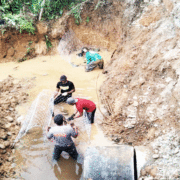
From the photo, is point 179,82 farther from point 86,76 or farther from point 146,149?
point 86,76

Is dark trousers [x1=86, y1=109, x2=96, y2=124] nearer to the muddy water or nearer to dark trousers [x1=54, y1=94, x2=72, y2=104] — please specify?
the muddy water

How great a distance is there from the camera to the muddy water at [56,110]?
365 cm

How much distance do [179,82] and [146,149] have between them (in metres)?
1.71

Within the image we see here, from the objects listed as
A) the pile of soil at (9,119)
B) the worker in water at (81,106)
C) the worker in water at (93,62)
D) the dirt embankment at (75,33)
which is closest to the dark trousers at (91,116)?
the worker in water at (81,106)

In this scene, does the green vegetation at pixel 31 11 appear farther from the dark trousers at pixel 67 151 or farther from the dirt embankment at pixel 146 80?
the dark trousers at pixel 67 151

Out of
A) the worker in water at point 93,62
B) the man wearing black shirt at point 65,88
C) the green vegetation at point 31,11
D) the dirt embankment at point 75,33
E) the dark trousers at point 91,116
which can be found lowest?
the dark trousers at point 91,116

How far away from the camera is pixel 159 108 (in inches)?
155

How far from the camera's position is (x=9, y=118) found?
4.70m

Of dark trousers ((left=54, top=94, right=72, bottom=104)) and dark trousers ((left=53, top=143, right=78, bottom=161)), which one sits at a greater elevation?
dark trousers ((left=54, top=94, right=72, bottom=104))

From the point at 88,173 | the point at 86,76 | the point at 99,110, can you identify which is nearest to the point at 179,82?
the point at 99,110

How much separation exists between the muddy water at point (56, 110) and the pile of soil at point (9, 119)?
182 millimetres

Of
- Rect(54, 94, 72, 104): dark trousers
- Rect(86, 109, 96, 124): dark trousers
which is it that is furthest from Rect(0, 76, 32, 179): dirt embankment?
Rect(86, 109, 96, 124): dark trousers

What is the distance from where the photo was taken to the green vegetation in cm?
863

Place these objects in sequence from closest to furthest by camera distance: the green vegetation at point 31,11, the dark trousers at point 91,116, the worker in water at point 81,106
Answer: the worker in water at point 81,106 → the dark trousers at point 91,116 → the green vegetation at point 31,11
